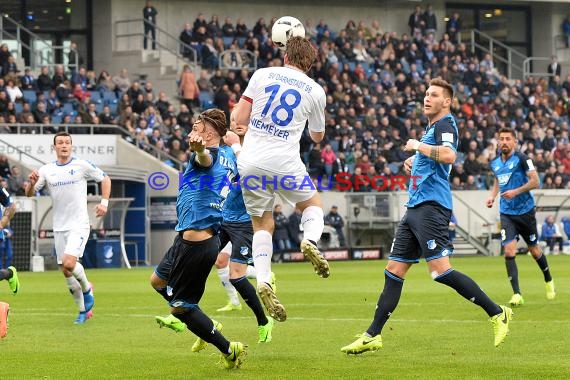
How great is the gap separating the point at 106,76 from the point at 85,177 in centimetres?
2316

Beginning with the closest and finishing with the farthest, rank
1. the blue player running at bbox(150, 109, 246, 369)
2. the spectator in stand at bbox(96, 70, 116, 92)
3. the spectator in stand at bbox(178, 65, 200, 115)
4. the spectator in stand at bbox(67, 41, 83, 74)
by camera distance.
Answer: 1. the blue player running at bbox(150, 109, 246, 369)
2. the spectator in stand at bbox(96, 70, 116, 92)
3. the spectator in stand at bbox(178, 65, 200, 115)
4. the spectator in stand at bbox(67, 41, 83, 74)

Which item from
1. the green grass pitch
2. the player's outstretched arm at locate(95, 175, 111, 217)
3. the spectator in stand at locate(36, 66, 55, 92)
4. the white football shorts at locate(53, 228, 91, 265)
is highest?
the spectator in stand at locate(36, 66, 55, 92)

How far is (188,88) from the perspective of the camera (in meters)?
39.9

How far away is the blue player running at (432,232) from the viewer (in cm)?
1077

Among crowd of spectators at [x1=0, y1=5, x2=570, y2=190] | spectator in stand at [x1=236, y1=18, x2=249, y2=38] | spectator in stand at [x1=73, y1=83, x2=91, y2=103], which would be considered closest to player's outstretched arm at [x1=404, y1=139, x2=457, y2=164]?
crowd of spectators at [x1=0, y1=5, x2=570, y2=190]

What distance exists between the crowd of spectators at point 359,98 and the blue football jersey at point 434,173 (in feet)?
80.3

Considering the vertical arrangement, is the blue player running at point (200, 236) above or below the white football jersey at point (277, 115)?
below

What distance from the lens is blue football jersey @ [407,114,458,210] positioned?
10.9m

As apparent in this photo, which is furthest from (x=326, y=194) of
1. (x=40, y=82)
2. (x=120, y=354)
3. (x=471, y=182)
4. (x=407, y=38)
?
(x=120, y=354)

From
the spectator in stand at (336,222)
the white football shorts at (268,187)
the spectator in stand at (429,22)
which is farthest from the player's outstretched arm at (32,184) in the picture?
the spectator in stand at (429,22)

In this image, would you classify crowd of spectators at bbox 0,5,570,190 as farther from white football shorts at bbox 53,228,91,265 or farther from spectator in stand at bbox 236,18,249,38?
white football shorts at bbox 53,228,91,265

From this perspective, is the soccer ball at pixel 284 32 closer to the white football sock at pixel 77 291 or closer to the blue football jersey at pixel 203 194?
the blue football jersey at pixel 203 194

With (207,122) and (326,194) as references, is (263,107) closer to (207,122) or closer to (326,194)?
(207,122)

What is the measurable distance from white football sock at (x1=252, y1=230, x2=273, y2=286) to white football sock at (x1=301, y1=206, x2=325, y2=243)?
0.36 metres
